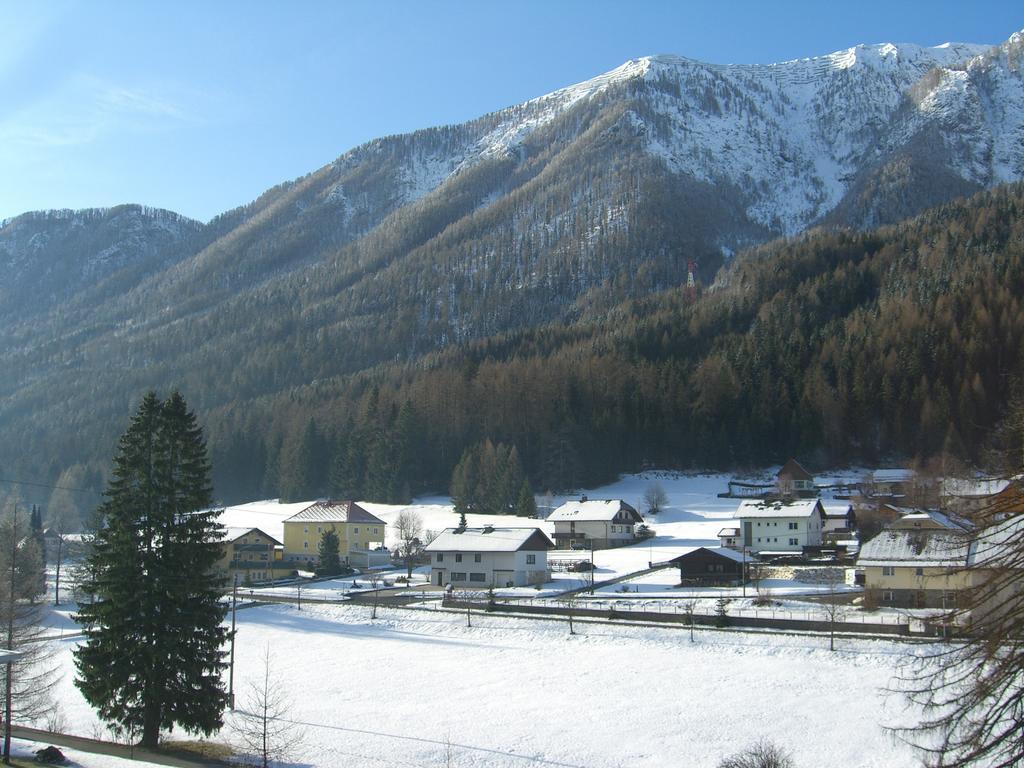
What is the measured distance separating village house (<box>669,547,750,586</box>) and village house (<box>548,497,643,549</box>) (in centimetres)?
2086

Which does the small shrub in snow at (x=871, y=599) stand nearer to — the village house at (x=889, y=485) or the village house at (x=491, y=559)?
the village house at (x=491, y=559)

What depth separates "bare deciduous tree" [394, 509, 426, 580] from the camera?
8200 cm

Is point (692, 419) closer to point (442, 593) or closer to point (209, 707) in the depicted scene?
→ point (442, 593)

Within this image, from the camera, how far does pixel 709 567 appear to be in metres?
63.2

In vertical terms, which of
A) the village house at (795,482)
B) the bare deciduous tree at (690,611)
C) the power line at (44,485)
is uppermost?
the power line at (44,485)

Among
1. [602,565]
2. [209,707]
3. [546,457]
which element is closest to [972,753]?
[209,707]

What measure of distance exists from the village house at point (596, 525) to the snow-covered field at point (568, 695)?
33.6 m

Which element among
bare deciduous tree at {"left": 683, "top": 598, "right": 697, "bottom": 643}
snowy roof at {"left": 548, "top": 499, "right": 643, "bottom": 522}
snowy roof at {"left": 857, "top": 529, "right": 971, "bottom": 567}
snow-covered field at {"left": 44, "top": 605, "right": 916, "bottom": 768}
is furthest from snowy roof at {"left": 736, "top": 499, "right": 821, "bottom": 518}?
snow-covered field at {"left": 44, "top": 605, "right": 916, "bottom": 768}

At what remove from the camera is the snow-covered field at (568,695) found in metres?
30.7

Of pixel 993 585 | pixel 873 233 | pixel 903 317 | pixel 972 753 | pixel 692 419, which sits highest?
pixel 873 233

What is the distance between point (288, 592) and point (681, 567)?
88.6 feet

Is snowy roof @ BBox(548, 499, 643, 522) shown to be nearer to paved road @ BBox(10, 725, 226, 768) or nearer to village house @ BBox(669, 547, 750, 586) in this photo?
village house @ BBox(669, 547, 750, 586)

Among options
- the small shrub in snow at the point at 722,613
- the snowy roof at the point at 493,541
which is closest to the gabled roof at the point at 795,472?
the snowy roof at the point at 493,541

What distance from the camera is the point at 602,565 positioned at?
241 feet
